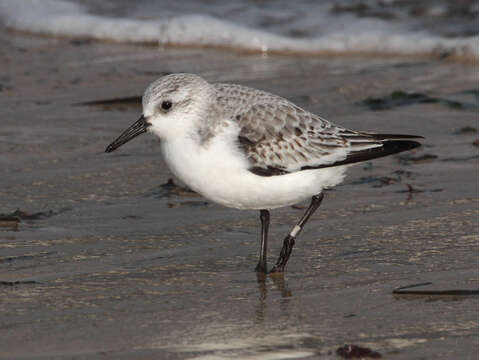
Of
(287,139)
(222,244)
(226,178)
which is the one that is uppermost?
(287,139)

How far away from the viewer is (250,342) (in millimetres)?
4465

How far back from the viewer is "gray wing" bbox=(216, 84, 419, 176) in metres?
5.61

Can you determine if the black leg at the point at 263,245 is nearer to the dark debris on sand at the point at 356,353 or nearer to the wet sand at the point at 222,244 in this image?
the wet sand at the point at 222,244

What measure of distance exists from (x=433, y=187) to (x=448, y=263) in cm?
157

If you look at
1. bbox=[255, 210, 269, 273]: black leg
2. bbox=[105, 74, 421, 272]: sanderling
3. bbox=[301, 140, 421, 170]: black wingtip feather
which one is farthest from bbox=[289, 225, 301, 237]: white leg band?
bbox=[301, 140, 421, 170]: black wingtip feather

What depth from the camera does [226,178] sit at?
5422 millimetres

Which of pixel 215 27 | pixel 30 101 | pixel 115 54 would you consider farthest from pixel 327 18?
pixel 30 101

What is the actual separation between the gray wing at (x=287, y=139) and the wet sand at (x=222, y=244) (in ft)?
1.90

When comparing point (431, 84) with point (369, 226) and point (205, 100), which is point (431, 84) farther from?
point (205, 100)

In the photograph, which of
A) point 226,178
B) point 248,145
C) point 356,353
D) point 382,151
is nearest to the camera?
point 356,353

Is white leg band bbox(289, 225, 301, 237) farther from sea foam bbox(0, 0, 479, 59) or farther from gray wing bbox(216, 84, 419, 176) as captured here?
sea foam bbox(0, 0, 479, 59)

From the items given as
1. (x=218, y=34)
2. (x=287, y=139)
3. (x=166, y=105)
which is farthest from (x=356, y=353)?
(x=218, y=34)

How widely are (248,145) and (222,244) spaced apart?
0.82 meters

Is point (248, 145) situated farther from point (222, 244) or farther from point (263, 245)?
point (222, 244)
